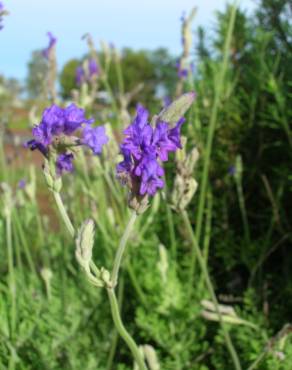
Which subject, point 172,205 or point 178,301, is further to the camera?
point 178,301

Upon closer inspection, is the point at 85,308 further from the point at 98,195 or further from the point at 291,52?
the point at 291,52

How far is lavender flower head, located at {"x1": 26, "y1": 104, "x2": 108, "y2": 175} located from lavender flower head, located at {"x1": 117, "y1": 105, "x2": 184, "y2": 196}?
89 mm

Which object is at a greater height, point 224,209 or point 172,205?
point 172,205

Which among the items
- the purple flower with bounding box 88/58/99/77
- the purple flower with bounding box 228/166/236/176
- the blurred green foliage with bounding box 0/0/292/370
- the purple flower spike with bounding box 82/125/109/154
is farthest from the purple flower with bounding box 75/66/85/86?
the purple flower spike with bounding box 82/125/109/154

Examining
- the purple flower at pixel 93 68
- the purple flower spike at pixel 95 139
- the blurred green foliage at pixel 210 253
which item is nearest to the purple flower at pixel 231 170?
the blurred green foliage at pixel 210 253

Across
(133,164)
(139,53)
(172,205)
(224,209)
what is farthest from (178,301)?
(139,53)

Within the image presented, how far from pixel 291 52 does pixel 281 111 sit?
211 millimetres

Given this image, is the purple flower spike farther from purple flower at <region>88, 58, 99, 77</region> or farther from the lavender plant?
purple flower at <region>88, 58, 99, 77</region>

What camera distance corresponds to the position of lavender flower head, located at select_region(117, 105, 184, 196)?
2.35 ft

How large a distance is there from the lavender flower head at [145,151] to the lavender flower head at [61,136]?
0.29 feet

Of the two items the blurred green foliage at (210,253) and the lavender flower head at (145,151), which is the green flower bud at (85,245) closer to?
the lavender flower head at (145,151)

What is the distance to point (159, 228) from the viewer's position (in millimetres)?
1924

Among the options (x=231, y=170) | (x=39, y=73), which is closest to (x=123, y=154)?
(x=231, y=170)

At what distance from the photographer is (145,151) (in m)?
0.72
